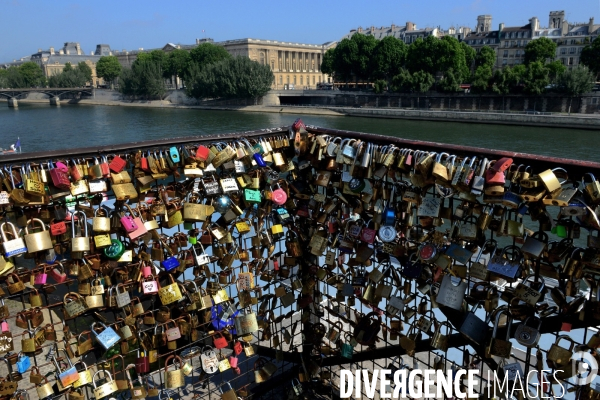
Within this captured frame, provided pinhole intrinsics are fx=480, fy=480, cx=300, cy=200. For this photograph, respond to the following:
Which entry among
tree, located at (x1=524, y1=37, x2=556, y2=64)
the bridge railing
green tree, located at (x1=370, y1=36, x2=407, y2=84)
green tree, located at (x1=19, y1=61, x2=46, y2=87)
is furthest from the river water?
green tree, located at (x1=19, y1=61, x2=46, y2=87)

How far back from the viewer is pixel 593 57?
33625 millimetres

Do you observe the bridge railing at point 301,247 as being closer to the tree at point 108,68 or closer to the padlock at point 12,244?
the padlock at point 12,244

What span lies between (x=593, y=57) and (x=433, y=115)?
1283 centimetres

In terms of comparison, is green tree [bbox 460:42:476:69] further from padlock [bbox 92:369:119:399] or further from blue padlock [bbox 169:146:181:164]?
padlock [bbox 92:369:119:399]

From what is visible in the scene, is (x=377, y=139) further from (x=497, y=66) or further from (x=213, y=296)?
(x=497, y=66)

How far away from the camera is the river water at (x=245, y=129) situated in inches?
840

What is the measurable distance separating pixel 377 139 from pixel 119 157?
82 cm

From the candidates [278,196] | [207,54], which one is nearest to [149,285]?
[278,196]

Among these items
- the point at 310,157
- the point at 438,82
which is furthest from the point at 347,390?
the point at 438,82

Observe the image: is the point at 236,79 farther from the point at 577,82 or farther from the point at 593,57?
the point at 593,57

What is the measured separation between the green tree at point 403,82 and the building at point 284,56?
18.4 meters

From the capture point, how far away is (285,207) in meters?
1.96

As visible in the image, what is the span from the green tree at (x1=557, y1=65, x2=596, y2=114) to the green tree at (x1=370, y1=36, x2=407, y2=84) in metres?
13.0

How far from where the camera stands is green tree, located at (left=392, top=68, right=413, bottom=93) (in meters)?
35.3
